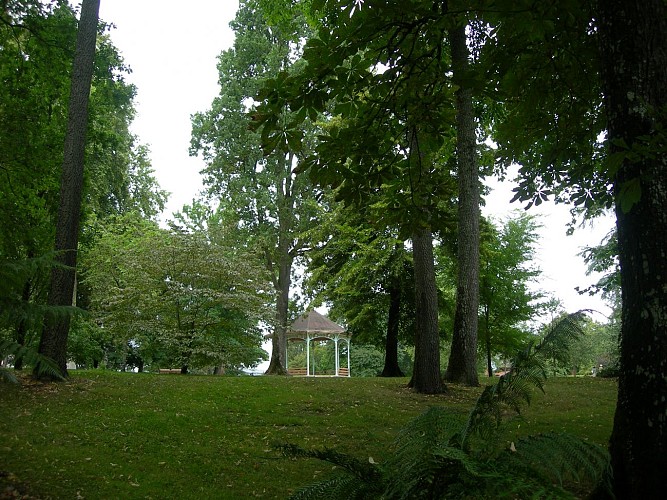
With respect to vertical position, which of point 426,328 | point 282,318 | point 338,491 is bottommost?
point 338,491

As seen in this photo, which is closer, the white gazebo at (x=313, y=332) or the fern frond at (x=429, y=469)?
the fern frond at (x=429, y=469)

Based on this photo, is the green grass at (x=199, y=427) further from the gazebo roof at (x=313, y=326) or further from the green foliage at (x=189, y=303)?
the gazebo roof at (x=313, y=326)

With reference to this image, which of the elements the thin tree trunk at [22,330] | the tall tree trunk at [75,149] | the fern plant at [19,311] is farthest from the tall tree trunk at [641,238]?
the tall tree trunk at [75,149]

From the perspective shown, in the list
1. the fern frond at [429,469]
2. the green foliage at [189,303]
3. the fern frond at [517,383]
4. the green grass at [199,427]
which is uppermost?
the green foliage at [189,303]

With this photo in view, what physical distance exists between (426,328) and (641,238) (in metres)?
6.75

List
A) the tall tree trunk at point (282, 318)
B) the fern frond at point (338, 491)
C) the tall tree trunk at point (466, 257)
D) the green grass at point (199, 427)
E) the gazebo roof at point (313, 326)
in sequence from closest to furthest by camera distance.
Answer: the fern frond at point (338, 491), the green grass at point (199, 427), the tall tree trunk at point (466, 257), the tall tree trunk at point (282, 318), the gazebo roof at point (313, 326)

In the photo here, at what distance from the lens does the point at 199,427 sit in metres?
6.43

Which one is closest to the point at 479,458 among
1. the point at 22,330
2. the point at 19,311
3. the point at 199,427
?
the point at 19,311

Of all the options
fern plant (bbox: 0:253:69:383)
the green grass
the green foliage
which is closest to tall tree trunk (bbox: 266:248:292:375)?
the green foliage

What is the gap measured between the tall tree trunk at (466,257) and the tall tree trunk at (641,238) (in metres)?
6.90

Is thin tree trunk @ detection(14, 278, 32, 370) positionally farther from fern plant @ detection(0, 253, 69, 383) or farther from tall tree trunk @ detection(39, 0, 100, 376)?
tall tree trunk @ detection(39, 0, 100, 376)

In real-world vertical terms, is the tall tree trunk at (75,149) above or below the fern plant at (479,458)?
above

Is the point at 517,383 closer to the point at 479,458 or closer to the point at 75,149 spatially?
Result: the point at 479,458

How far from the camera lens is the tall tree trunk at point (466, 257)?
32.7 ft
